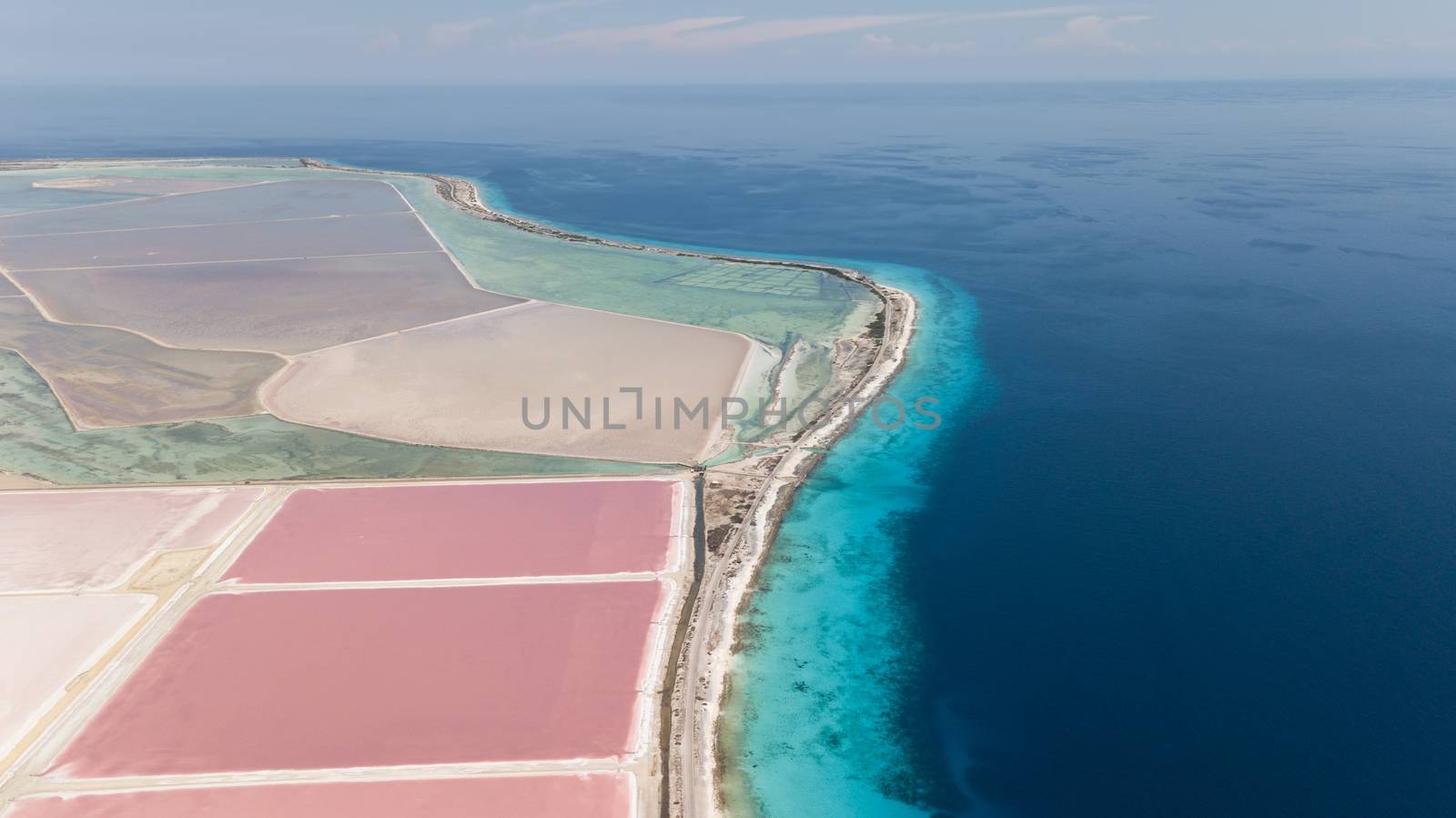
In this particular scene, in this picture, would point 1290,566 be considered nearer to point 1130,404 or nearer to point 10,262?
point 1130,404

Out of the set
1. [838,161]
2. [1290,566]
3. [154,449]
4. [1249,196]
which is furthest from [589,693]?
[838,161]

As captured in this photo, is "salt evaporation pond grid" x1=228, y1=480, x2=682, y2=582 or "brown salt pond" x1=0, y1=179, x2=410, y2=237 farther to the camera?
"brown salt pond" x1=0, y1=179, x2=410, y2=237

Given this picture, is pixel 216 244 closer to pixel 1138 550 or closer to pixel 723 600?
pixel 723 600

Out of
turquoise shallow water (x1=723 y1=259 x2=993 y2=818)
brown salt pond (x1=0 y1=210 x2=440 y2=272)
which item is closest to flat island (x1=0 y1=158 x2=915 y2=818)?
turquoise shallow water (x1=723 y1=259 x2=993 y2=818)

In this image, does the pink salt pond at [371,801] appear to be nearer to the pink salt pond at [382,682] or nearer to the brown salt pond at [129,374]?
the pink salt pond at [382,682]

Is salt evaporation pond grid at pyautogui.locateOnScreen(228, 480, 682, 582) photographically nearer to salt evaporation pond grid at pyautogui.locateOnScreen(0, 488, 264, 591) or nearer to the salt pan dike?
the salt pan dike

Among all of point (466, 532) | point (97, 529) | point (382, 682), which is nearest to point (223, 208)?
point (97, 529)
